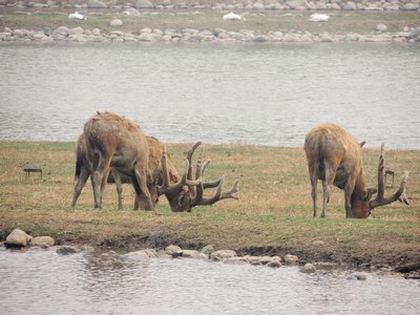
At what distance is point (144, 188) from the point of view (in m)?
25.0

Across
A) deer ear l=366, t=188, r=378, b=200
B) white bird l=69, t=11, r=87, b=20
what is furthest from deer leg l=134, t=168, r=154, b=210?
white bird l=69, t=11, r=87, b=20

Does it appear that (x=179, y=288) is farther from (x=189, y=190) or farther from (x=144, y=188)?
(x=189, y=190)

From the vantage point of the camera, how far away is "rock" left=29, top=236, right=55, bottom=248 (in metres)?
23.2

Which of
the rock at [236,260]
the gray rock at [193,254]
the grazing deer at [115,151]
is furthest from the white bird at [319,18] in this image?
the rock at [236,260]

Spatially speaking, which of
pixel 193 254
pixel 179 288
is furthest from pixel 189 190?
pixel 179 288

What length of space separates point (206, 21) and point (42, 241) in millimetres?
79976

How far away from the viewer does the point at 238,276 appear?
21.4 meters

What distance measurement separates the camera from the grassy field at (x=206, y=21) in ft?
327

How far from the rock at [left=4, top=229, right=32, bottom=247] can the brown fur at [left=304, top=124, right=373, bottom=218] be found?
569 centimetres

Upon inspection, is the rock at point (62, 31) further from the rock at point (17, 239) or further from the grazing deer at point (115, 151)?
the rock at point (17, 239)

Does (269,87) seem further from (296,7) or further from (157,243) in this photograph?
(157,243)

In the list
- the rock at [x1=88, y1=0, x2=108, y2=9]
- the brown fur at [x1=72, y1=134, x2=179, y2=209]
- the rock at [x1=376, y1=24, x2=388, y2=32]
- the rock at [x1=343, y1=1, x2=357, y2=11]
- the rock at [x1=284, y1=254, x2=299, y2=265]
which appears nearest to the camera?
the rock at [x1=284, y1=254, x2=299, y2=265]

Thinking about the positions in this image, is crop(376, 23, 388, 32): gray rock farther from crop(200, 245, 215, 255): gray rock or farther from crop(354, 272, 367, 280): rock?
crop(354, 272, 367, 280): rock

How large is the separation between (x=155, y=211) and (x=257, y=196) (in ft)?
14.9
